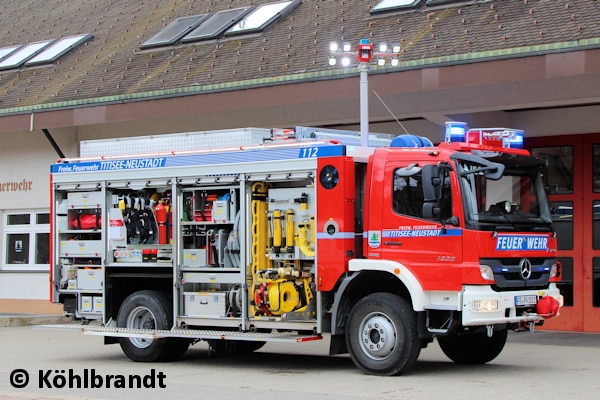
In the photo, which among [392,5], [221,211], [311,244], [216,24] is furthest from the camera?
[216,24]

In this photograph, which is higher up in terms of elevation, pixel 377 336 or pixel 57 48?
pixel 57 48

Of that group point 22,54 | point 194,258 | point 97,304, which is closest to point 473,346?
point 194,258

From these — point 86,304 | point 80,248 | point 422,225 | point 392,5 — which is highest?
point 392,5

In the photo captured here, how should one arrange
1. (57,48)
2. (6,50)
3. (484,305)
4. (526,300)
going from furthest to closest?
(6,50), (57,48), (526,300), (484,305)

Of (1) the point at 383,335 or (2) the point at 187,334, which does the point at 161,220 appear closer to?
(2) the point at 187,334

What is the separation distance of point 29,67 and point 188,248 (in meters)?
12.7

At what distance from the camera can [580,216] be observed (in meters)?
17.6

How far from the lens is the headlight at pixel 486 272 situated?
38.9 feet

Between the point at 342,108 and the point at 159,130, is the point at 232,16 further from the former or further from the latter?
the point at 342,108

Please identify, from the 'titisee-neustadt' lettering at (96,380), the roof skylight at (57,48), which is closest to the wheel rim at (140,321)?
the 'titisee-neustadt' lettering at (96,380)

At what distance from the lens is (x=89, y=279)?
15133 millimetres

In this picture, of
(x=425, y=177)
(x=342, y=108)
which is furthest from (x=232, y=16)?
(x=425, y=177)

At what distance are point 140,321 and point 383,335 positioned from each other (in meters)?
3.92

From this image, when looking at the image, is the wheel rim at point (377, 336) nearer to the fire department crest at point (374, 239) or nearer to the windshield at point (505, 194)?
the fire department crest at point (374, 239)
